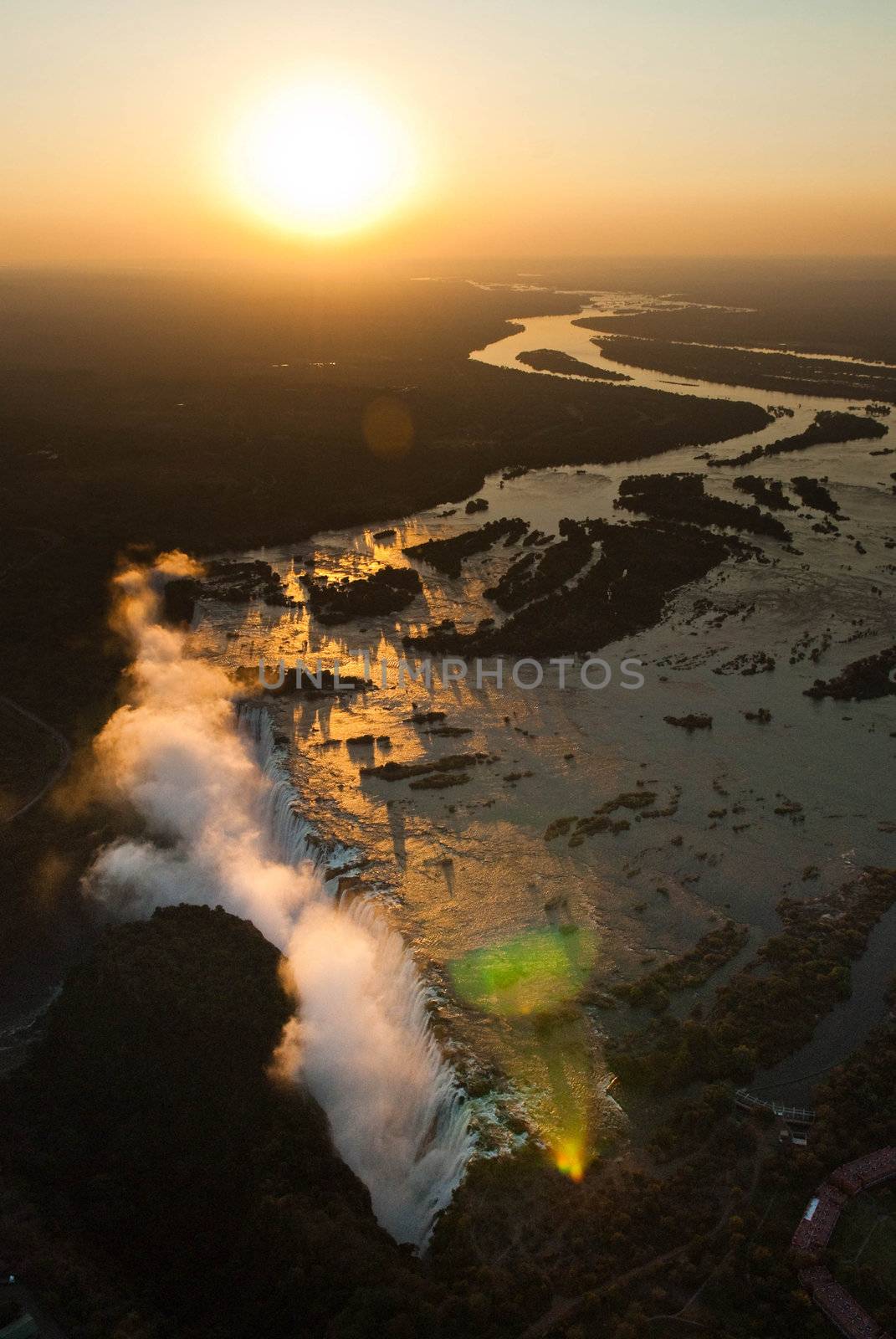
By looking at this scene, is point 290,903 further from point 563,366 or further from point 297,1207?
point 563,366

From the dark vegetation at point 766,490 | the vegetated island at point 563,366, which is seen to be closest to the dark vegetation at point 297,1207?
the dark vegetation at point 766,490

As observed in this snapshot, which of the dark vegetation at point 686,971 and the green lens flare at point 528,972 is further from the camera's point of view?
the green lens flare at point 528,972

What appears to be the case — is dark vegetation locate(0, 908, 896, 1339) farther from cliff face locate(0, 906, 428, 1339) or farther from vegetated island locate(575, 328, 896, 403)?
vegetated island locate(575, 328, 896, 403)

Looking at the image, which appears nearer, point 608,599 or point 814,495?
point 608,599

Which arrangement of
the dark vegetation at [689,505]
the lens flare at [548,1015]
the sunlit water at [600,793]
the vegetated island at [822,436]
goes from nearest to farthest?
the lens flare at [548,1015] < the sunlit water at [600,793] < the dark vegetation at [689,505] < the vegetated island at [822,436]

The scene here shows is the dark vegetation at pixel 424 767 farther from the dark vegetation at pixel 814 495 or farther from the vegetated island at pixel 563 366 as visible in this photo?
the vegetated island at pixel 563 366

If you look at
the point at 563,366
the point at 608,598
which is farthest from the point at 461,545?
the point at 563,366

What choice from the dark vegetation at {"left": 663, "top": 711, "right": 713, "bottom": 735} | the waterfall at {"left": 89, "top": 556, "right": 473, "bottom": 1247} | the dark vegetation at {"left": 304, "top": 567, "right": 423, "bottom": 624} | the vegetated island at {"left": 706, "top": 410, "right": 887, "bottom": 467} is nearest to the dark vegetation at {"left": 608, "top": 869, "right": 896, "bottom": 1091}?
the waterfall at {"left": 89, "top": 556, "right": 473, "bottom": 1247}
